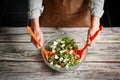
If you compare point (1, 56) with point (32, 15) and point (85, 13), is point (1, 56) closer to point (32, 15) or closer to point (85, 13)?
point (32, 15)

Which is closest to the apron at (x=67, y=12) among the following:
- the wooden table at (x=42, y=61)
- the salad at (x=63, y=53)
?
the wooden table at (x=42, y=61)

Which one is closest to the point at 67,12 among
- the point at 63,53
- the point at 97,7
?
A: the point at 97,7

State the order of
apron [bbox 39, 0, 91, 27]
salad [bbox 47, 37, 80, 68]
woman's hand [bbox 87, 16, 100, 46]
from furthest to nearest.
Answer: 1. apron [bbox 39, 0, 91, 27]
2. woman's hand [bbox 87, 16, 100, 46]
3. salad [bbox 47, 37, 80, 68]

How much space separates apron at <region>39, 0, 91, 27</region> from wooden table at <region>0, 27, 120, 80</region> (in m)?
0.17

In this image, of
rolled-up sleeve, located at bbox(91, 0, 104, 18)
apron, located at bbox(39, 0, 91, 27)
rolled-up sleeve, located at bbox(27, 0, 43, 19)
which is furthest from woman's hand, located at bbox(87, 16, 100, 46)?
rolled-up sleeve, located at bbox(27, 0, 43, 19)

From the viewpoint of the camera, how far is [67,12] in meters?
1.50

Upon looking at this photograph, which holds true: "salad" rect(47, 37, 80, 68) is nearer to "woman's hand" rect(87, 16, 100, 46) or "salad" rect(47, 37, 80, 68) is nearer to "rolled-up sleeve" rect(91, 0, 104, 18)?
"woman's hand" rect(87, 16, 100, 46)

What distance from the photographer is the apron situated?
1.47 metres

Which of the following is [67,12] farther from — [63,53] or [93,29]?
[63,53]

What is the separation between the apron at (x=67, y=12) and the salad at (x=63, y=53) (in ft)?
0.99

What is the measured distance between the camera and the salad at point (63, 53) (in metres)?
1.13

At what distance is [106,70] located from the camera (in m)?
1.17

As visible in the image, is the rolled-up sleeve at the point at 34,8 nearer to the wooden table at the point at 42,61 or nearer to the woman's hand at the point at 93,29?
the wooden table at the point at 42,61

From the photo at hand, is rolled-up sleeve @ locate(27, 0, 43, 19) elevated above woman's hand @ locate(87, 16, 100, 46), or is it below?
above
